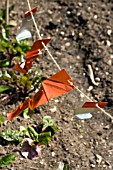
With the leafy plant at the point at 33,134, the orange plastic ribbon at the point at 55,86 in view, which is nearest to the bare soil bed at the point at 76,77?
the leafy plant at the point at 33,134

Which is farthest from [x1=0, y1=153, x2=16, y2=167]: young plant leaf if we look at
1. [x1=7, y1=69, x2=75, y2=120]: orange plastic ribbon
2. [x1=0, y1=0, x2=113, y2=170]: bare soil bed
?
[x1=7, y1=69, x2=75, y2=120]: orange plastic ribbon

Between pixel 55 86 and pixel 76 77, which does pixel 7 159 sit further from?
pixel 76 77

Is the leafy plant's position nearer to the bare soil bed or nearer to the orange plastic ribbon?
the bare soil bed

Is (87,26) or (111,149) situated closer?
(111,149)

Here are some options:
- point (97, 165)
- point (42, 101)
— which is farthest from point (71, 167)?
point (42, 101)

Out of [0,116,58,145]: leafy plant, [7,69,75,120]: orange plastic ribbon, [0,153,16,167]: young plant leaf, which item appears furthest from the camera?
[0,116,58,145]: leafy plant

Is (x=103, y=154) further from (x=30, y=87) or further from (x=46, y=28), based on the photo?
(x=46, y=28)

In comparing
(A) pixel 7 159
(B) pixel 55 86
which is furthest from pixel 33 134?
(B) pixel 55 86
